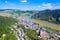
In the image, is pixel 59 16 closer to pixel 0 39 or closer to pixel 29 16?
pixel 29 16

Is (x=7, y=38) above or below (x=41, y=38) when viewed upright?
above

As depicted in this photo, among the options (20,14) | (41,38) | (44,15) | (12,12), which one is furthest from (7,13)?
(41,38)

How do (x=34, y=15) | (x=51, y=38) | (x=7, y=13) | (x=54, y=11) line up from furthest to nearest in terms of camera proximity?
(x=54, y=11) < (x=34, y=15) < (x=7, y=13) < (x=51, y=38)

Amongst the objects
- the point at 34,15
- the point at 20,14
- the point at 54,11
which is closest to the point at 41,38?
the point at 20,14

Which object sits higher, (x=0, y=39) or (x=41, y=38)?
(x=0, y=39)

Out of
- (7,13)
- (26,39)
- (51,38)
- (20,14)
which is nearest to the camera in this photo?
(26,39)

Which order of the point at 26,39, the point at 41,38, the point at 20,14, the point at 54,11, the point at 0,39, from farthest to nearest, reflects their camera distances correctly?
the point at 54,11
the point at 20,14
the point at 41,38
the point at 26,39
the point at 0,39

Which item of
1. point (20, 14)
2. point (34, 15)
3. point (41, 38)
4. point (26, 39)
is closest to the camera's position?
point (26, 39)

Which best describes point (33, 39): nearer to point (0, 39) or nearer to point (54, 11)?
A: point (0, 39)

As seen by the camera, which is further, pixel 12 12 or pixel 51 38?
pixel 12 12
